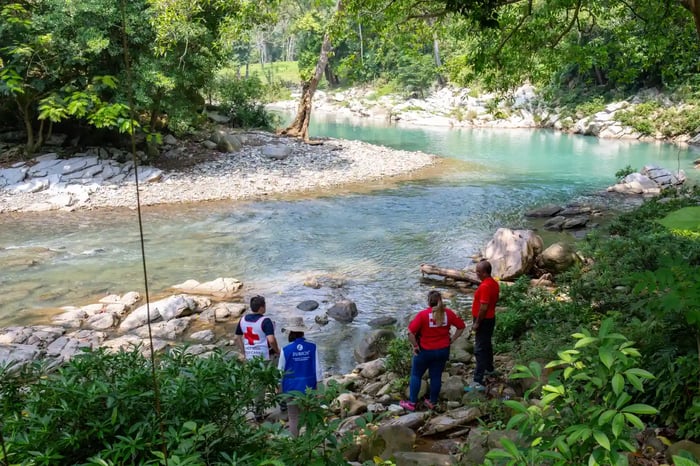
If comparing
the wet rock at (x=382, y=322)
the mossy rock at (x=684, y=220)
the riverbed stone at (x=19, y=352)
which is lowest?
the wet rock at (x=382, y=322)

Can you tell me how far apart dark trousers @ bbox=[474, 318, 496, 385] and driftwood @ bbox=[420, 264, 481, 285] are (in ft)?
14.7

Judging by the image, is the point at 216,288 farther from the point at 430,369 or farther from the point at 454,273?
the point at 430,369

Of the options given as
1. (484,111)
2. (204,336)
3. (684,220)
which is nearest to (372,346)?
(204,336)

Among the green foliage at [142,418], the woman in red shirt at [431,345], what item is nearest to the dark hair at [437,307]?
the woman in red shirt at [431,345]

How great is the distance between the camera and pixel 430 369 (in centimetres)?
600

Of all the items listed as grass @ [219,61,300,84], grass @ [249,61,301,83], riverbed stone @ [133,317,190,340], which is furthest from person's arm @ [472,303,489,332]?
grass @ [249,61,301,83]

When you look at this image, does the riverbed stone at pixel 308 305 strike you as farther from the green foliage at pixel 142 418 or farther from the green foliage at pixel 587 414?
the green foliage at pixel 587 414

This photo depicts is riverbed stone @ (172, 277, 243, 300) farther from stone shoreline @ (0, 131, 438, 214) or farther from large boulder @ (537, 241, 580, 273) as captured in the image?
stone shoreline @ (0, 131, 438, 214)

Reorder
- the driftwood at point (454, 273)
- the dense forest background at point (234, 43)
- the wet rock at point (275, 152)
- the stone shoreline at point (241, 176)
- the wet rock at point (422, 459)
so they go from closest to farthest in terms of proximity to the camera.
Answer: the wet rock at point (422, 459), the dense forest background at point (234, 43), the driftwood at point (454, 273), the stone shoreline at point (241, 176), the wet rock at point (275, 152)

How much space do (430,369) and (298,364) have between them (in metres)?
1.49

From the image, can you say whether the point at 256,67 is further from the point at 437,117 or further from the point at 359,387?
the point at 359,387

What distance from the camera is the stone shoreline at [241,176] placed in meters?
17.1

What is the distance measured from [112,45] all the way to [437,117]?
30975 mm

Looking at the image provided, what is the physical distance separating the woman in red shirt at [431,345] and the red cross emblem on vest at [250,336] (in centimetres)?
169
